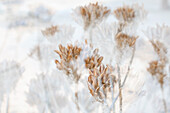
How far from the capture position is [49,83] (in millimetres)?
946

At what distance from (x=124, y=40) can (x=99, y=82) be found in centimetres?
13

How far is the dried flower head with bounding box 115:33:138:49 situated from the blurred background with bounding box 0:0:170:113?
10cm

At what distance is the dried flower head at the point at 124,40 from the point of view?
1.22 feet

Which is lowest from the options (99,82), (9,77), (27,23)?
(99,82)

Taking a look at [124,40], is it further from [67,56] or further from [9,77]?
[9,77]

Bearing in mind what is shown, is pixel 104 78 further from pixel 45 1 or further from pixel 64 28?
pixel 45 1

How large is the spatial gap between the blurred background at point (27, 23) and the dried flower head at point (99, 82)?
0.21 m

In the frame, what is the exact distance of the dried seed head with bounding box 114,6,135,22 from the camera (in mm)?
472

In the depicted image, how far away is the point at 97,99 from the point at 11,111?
2.09ft

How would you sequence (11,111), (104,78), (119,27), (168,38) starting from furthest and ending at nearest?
1. (11,111)
2. (168,38)
3. (119,27)
4. (104,78)

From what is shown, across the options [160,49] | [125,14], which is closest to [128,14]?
[125,14]

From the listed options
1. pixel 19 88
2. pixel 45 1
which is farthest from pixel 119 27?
pixel 45 1

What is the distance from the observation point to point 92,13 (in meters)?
0.43

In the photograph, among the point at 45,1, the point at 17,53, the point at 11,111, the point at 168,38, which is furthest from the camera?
the point at 45,1
